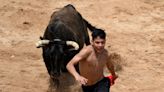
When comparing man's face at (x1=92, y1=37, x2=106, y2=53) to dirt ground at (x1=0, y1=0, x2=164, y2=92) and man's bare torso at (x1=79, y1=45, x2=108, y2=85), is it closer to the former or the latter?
man's bare torso at (x1=79, y1=45, x2=108, y2=85)

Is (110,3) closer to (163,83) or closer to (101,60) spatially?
(163,83)

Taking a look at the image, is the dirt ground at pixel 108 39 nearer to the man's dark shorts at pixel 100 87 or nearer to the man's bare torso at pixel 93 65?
the man's dark shorts at pixel 100 87

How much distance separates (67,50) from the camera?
10.1m

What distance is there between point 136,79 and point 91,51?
156 inches

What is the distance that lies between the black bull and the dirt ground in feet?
2.35

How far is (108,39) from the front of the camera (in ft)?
45.3

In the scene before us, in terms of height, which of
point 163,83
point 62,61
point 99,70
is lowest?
point 163,83

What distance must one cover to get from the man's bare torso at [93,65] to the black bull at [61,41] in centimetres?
234

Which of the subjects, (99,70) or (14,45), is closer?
(99,70)

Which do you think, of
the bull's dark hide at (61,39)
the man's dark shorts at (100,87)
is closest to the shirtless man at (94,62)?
the man's dark shorts at (100,87)

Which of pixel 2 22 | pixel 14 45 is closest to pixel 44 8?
pixel 2 22

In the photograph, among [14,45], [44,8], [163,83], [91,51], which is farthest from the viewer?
[44,8]

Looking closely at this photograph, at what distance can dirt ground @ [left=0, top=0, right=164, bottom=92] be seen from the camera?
10.8 m

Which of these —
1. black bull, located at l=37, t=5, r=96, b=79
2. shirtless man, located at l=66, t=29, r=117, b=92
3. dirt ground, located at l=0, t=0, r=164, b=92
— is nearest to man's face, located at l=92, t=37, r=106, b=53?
shirtless man, located at l=66, t=29, r=117, b=92
